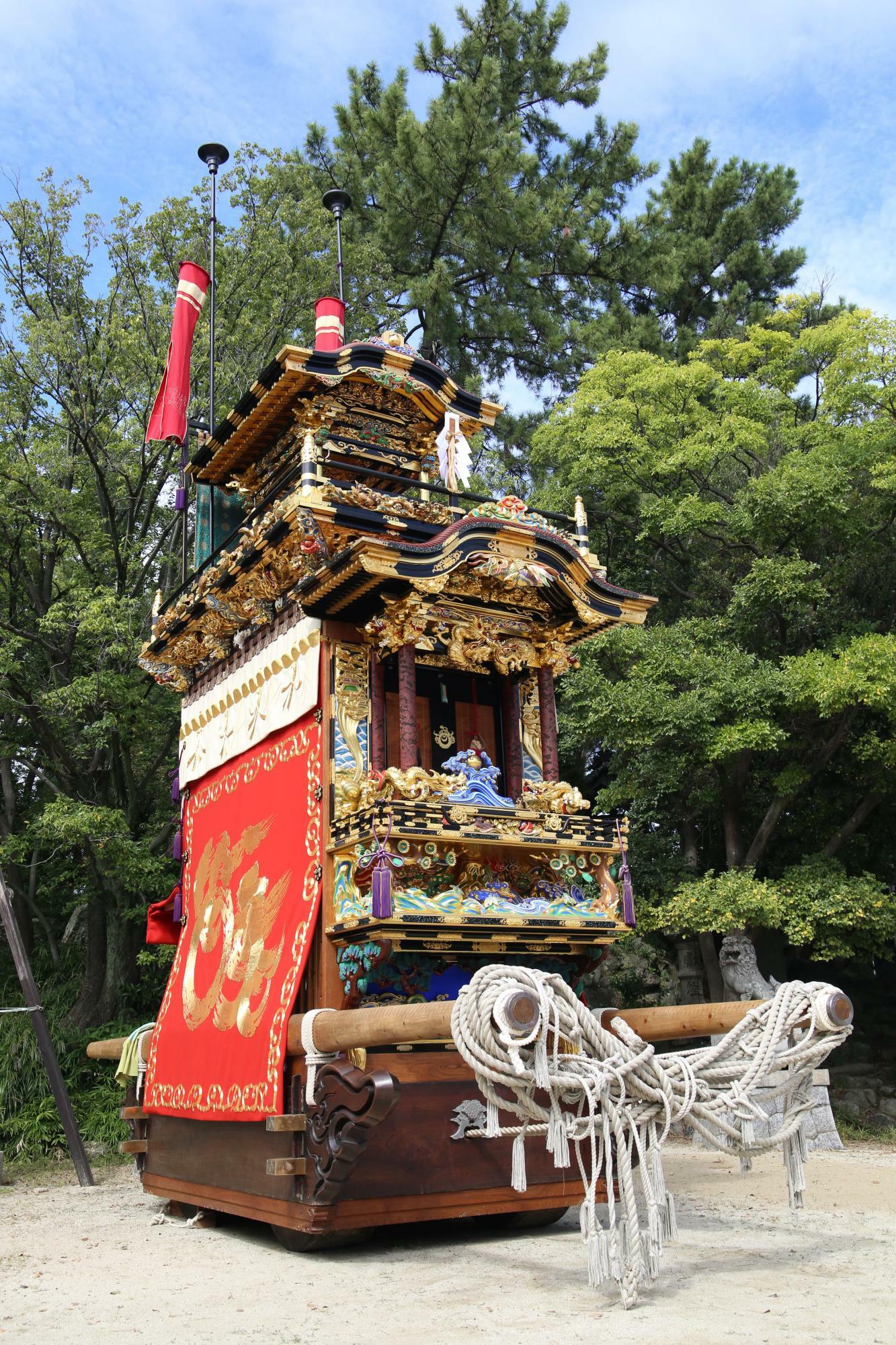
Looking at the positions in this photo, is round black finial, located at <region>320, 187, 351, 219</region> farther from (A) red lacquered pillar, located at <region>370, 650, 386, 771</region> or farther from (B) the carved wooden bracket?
(B) the carved wooden bracket

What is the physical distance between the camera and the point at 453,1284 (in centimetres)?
655

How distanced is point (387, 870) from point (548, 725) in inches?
110

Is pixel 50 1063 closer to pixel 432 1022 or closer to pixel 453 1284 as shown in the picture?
pixel 453 1284

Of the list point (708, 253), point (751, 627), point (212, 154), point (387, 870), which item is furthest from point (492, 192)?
point (387, 870)

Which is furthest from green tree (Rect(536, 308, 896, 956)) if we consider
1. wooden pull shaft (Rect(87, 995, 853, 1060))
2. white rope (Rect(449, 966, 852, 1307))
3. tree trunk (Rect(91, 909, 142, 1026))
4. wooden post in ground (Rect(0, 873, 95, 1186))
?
white rope (Rect(449, 966, 852, 1307))

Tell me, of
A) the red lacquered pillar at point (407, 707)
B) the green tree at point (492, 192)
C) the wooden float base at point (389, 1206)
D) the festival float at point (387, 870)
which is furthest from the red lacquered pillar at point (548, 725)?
the green tree at point (492, 192)

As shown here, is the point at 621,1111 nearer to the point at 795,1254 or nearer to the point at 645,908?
the point at 795,1254

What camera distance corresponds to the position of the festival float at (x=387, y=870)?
19.9 feet

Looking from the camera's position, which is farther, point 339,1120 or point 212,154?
point 212,154

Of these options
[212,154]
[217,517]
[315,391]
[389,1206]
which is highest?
[212,154]

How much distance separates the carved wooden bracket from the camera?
6773mm

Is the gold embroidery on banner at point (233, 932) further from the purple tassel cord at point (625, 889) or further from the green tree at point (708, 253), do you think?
the green tree at point (708, 253)

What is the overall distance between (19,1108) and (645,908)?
887cm

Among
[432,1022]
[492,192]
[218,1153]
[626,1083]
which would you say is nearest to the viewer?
[626,1083]
